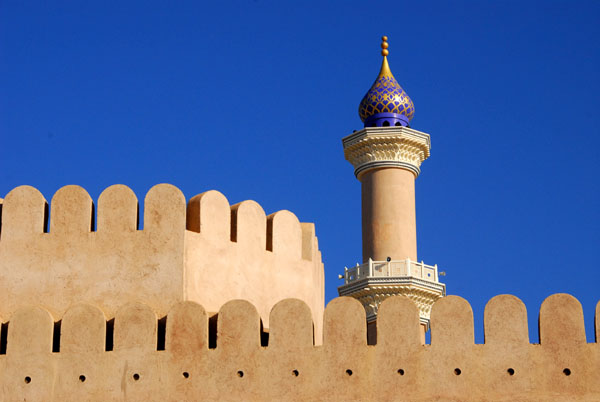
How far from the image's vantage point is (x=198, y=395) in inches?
421

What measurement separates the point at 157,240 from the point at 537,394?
3829 millimetres

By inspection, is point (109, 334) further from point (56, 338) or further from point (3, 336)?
point (3, 336)

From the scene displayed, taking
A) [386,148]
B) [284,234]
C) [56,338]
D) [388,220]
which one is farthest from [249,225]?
[386,148]

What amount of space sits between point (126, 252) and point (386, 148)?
16.0 m

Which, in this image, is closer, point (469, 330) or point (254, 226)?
point (469, 330)

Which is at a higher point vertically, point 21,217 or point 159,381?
point 21,217

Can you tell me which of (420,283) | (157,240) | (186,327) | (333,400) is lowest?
(333,400)

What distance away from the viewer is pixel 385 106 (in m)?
27.8

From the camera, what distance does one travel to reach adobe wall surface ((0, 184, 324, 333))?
1127 centimetres

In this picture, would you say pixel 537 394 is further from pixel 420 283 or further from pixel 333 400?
pixel 420 283

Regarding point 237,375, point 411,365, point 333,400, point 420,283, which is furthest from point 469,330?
point 420,283

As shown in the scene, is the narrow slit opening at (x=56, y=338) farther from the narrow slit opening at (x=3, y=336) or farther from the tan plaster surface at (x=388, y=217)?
the tan plaster surface at (x=388, y=217)

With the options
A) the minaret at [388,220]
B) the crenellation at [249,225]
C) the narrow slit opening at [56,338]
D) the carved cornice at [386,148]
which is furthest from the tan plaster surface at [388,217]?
the narrow slit opening at [56,338]

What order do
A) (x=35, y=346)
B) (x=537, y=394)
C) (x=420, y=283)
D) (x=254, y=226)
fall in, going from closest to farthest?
(x=537, y=394)
(x=35, y=346)
(x=254, y=226)
(x=420, y=283)
